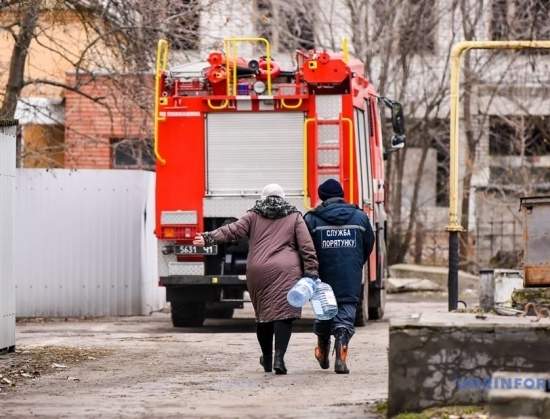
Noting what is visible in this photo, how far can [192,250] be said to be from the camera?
60.9ft

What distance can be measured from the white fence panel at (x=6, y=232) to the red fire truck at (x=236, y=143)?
3.74 metres

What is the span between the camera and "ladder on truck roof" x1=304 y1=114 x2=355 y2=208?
60.0 feet

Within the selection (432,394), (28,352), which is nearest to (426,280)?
(28,352)

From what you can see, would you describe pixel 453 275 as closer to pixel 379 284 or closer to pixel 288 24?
pixel 379 284

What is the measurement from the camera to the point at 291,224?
541 inches

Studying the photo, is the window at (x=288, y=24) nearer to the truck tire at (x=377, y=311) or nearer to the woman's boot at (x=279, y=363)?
the truck tire at (x=377, y=311)

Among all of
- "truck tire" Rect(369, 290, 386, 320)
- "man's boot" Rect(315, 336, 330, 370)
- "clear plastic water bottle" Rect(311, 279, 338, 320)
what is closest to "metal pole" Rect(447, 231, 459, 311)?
"truck tire" Rect(369, 290, 386, 320)

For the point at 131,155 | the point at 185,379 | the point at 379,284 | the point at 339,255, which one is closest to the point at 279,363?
the point at 185,379

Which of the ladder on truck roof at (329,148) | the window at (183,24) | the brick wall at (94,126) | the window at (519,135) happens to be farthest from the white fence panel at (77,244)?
the window at (519,135)

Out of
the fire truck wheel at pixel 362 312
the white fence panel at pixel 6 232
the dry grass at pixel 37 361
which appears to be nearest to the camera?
the dry grass at pixel 37 361

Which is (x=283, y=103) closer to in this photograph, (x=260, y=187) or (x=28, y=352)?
(x=260, y=187)

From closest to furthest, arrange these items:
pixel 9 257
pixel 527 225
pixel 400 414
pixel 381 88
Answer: pixel 400 414
pixel 9 257
pixel 527 225
pixel 381 88

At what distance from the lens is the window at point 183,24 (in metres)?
22.6

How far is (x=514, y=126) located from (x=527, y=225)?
16281 millimetres
